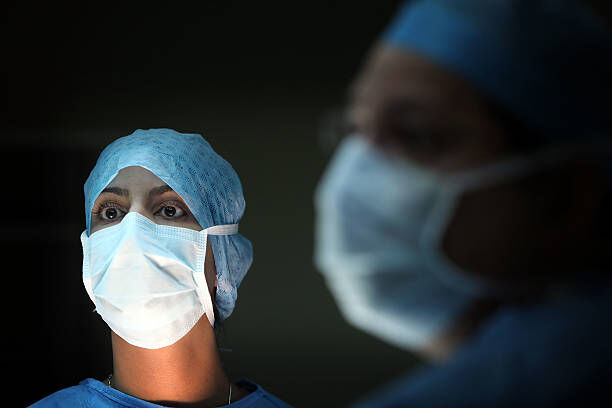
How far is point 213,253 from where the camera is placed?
151 centimetres

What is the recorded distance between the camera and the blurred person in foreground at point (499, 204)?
883mm

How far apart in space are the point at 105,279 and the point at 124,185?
233 millimetres

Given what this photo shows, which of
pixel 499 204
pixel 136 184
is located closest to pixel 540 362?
pixel 499 204

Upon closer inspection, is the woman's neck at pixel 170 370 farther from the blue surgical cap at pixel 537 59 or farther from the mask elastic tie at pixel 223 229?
the blue surgical cap at pixel 537 59

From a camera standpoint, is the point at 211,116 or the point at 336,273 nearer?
the point at 336,273

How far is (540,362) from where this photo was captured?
34.5 inches

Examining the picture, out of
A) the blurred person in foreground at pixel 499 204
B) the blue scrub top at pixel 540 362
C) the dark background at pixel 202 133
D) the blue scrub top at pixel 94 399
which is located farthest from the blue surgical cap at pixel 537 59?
the blue scrub top at pixel 94 399

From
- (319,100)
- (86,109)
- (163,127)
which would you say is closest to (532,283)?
(319,100)

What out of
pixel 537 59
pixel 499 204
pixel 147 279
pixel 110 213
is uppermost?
pixel 537 59

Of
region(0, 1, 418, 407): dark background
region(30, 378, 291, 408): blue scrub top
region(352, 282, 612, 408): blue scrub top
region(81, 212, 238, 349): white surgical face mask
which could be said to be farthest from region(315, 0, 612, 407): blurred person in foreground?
region(30, 378, 291, 408): blue scrub top

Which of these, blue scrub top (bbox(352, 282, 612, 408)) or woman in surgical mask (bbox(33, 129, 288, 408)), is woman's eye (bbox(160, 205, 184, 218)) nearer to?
woman in surgical mask (bbox(33, 129, 288, 408))

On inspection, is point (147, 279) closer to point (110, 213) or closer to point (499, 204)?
point (110, 213)

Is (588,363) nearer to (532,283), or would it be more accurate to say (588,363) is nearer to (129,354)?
(532,283)

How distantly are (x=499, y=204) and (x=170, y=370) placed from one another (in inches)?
37.2
